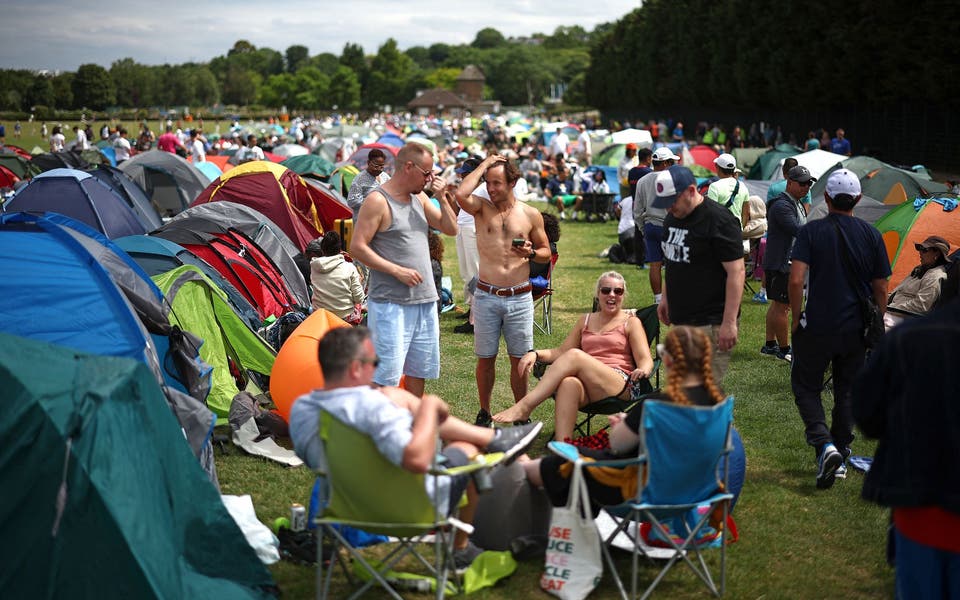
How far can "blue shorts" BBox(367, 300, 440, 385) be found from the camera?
6.04 metres

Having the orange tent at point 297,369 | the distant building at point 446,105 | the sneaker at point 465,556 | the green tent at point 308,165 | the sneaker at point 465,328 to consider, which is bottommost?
the sneaker at point 465,328

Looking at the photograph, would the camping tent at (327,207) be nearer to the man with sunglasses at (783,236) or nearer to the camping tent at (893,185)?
the camping tent at (893,185)

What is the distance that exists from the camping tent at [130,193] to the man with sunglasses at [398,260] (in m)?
9.39

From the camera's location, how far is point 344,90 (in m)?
154

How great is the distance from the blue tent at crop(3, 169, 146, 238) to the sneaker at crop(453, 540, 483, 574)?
9.60 m

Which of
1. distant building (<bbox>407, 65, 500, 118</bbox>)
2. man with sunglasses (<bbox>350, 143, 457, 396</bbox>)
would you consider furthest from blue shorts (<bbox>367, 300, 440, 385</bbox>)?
distant building (<bbox>407, 65, 500, 118</bbox>)

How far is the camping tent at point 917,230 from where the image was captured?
1045 centimetres

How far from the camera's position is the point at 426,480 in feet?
13.9

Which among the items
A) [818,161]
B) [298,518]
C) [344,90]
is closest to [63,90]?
[344,90]

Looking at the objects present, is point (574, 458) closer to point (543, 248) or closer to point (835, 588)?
point (835, 588)

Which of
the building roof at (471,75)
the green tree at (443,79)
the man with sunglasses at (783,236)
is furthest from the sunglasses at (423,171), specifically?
the green tree at (443,79)

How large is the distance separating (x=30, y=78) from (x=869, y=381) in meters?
119

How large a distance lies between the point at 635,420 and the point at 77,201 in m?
10.5

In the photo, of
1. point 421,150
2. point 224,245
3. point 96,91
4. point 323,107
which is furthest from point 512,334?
point 323,107
